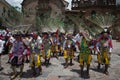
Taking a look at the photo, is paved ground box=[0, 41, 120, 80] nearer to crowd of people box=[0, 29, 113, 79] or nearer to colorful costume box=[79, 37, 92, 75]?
crowd of people box=[0, 29, 113, 79]

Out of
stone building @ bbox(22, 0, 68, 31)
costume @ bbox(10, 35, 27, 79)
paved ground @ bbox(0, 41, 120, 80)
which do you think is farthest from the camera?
stone building @ bbox(22, 0, 68, 31)

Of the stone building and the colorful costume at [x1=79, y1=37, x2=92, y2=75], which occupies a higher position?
the stone building

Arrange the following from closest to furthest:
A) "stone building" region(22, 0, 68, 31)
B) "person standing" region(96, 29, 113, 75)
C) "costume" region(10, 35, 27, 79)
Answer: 1. "costume" region(10, 35, 27, 79)
2. "person standing" region(96, 29, 113, 75)
3. "stone building" region(22, 0, 68, 31)

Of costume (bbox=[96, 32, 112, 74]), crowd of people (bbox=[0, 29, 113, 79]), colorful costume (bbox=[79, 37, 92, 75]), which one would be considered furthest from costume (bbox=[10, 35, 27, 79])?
costume (bbox=[96, 32, 112, 74])

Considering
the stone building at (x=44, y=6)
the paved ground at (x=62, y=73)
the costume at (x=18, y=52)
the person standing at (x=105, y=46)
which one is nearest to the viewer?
the costume at (x=18, y=52)

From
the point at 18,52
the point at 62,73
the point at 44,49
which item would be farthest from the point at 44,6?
the point at 18,52

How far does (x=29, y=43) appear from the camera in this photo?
1227 cm

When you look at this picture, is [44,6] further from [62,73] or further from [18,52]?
[18,52]

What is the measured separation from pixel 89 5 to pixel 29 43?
124ft

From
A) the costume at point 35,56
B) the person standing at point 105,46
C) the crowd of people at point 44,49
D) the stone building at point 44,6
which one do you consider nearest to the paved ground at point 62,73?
the crowd of people at point 44,49

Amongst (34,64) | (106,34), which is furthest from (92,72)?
(34,64)

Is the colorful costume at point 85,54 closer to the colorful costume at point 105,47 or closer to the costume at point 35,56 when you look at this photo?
the colorful costume at point 105,47

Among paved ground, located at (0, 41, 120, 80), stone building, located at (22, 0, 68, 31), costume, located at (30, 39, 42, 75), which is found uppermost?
stone building, located at (22, 0, 68, 31)

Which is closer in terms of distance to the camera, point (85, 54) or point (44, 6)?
point (85, 54)
